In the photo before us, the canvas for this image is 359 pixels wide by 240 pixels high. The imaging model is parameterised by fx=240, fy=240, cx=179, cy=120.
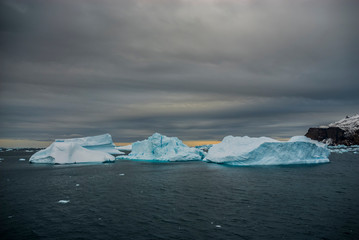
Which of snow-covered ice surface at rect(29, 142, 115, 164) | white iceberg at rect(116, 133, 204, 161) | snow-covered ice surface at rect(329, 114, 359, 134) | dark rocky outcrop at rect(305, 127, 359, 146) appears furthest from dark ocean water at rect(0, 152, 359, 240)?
snow-covered ice surface at rect(329, 114, 359, 134)

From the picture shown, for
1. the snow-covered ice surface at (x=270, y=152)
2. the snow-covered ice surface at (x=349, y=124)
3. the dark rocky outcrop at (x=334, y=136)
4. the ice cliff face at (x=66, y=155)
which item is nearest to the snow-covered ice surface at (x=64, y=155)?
the ice cliff face at (x=66, y=155)

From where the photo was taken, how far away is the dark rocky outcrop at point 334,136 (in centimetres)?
10741

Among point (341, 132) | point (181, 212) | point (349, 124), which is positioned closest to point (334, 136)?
point (341, 132)

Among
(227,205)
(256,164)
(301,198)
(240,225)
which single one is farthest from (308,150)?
(240,225)

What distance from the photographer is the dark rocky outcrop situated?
107 meters

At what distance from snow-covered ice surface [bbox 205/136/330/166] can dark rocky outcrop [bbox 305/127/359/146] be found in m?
87.3

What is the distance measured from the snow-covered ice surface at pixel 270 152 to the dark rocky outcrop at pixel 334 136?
87.3 metres

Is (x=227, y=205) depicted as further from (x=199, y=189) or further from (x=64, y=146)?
(x=64, y=146)

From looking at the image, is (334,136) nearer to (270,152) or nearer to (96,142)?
(270,152)

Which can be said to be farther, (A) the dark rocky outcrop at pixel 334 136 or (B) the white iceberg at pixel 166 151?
(A) the dark rocky outcrop at pixel 334 136

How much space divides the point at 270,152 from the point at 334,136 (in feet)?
340

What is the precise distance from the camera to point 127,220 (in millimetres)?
11219

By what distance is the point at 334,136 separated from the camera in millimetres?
117438

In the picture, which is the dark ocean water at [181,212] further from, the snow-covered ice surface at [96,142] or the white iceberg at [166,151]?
the snow-covered ice surface at [96,142]
